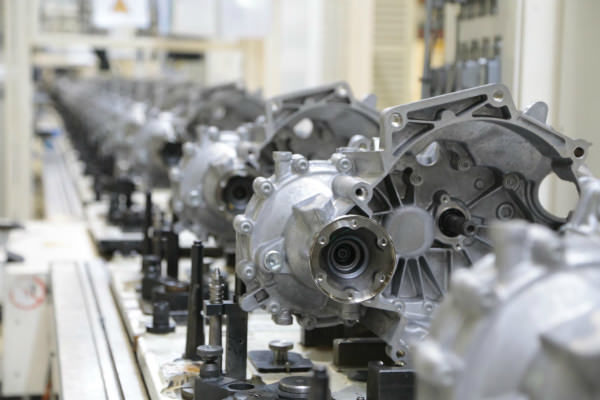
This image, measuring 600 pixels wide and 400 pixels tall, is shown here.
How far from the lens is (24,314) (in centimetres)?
424

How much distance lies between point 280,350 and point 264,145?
3.15 ft

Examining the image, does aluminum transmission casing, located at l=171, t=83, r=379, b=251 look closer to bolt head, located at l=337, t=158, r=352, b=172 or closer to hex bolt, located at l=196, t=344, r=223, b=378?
bolt head, located at l=337, t=158, r=352, b=172

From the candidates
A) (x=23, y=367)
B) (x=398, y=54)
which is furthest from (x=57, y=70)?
(x=23, y=367)

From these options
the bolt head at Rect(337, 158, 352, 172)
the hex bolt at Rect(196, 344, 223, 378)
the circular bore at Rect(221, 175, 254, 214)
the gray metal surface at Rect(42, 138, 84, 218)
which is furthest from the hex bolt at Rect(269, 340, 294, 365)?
the gray metal surface at Rect(42, 138, 84, 218)

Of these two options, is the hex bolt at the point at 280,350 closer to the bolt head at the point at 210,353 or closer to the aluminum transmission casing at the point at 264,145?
the bolt head at the point at 210,353

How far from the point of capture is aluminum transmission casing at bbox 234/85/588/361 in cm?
201

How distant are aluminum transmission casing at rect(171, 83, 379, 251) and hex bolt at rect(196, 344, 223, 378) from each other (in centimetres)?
107

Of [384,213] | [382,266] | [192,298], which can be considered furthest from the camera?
[192,298]

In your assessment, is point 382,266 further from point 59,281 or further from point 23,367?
point 23,367

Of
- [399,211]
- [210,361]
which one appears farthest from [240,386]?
[399,211]

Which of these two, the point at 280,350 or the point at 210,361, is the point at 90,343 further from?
the point at 210,361

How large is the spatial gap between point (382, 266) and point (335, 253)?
0.11 m

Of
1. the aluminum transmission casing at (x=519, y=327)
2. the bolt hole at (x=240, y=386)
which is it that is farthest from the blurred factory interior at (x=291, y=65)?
the aluminum transmission casing at (x=519, y=327)

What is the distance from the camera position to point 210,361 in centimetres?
220
